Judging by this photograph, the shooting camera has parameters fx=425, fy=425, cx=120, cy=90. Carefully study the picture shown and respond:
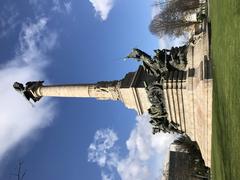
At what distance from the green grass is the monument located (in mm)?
2265

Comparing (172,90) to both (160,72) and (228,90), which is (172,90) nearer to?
(160,72)

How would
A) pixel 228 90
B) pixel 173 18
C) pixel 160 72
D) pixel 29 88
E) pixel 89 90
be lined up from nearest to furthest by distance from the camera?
pixel 228 90
pixel 160 72
pixel 89 90
pixel 29 88
pixel 173 18

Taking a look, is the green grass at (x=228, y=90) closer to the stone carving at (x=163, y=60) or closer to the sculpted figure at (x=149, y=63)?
the stone carving at (x=163, y=60)

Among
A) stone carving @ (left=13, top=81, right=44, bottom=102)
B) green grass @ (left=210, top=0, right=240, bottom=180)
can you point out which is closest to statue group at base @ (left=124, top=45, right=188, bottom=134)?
green grass @ (left=210, top=0, right=240, bottom=180)

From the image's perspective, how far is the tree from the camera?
174ft

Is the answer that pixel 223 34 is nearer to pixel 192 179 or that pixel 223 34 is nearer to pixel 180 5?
pixel 180 5

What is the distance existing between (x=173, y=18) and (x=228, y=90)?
3720 cm

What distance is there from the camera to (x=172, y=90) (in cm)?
2617

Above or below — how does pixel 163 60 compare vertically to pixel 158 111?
above

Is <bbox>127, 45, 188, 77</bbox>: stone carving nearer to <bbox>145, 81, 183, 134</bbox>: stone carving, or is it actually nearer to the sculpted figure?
the sculpted figure

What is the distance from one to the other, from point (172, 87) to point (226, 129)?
8.54 meters

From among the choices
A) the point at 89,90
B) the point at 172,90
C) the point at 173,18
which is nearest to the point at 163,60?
the point at 172,90

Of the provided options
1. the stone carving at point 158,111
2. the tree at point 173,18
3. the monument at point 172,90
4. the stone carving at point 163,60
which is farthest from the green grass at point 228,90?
the tree at point 173,18

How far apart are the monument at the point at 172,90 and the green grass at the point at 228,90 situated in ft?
7.43
